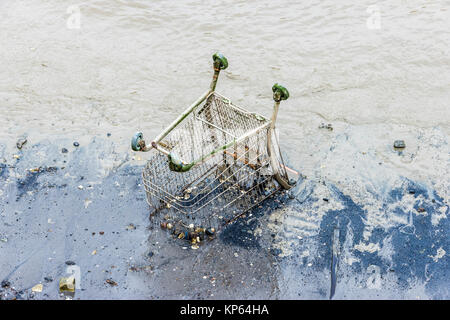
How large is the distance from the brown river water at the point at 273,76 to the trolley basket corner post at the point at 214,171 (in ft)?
1.61

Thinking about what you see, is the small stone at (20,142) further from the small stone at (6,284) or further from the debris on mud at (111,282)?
the debris on mud at (111,282)

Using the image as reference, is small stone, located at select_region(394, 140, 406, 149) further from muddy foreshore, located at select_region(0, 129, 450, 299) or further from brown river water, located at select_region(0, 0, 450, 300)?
muddy foreshore, located at select_region(0, 129, 450, 299)

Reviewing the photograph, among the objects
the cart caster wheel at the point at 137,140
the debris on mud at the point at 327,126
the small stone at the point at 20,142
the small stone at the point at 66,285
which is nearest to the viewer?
the cart caster wheel at the point at 137,140

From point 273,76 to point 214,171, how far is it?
7.89ft

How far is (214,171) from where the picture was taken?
4.62 m

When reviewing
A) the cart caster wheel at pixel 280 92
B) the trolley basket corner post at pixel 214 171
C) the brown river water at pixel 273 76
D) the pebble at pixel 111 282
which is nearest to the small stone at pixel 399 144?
the brown river water at pixel 273 76

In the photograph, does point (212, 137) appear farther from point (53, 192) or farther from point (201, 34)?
point (201, 34)

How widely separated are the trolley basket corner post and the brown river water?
1.61ft

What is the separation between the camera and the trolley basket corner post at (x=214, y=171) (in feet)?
14.3

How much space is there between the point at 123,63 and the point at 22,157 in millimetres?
2187

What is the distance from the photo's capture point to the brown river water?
205 inches

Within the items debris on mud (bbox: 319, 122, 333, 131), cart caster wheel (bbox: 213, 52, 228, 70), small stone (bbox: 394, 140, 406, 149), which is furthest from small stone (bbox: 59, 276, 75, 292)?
small stone (bbox: 394, 140, 406, 149)

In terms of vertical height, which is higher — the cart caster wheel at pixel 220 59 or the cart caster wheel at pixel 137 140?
the cart caster wheel at pixel 220 59

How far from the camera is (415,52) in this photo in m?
6.81
